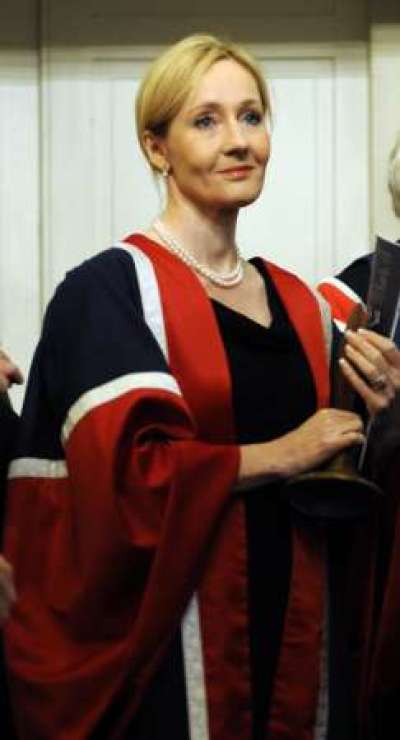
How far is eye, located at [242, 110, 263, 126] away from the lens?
90.7 inches

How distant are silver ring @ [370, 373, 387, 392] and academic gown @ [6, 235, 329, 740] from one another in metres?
0.20

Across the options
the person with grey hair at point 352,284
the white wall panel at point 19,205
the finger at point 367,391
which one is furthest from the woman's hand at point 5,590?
the white wall panel at point 19,205

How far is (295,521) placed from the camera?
2.20 m

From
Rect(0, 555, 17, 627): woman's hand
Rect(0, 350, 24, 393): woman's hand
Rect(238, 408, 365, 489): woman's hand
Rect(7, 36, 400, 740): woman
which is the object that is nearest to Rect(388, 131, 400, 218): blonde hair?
Rect(7, 36, 400, 740): woman

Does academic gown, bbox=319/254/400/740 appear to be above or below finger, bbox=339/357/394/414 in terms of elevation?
below

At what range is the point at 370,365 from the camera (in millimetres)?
2193

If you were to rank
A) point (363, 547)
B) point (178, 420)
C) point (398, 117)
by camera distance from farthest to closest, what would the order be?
point (398, 117), point (363, 547), point (178, 420)

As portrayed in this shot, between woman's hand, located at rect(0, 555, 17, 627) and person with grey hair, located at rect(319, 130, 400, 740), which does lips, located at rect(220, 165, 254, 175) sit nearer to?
person with grey hair, located at rect(319, 130, 400, 740)

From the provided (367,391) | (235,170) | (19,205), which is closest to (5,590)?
(367,391)

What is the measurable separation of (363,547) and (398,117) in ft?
4.25

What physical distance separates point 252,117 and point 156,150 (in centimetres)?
14

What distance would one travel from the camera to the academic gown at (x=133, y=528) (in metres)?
2.10

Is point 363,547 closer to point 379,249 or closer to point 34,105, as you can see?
point 379,249

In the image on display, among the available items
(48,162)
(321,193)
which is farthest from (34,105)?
(321,193)
